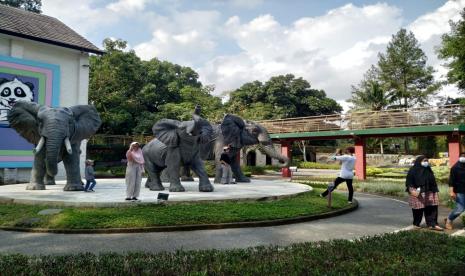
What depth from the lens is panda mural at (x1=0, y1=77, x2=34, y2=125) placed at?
62.7 feet

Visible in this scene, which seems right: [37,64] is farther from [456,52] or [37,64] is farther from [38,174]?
[456,52]

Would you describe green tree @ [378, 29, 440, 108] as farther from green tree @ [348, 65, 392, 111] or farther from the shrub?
the shrub

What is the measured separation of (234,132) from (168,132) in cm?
494

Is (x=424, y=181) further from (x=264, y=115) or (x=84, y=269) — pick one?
(x=264, y=115)

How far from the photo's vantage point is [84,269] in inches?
187

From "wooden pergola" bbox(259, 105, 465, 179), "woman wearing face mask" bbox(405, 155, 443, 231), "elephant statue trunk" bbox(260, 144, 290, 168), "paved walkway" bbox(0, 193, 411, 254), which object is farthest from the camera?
"wooden pergola" bbox(259, 105, 465, 179)

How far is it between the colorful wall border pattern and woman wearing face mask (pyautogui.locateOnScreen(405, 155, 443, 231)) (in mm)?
18011

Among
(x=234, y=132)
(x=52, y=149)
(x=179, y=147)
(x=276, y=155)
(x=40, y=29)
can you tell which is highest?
(x=40, y=29)

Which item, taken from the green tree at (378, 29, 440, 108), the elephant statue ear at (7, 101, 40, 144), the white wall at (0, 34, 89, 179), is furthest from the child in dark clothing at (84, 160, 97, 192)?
the green tree at (378, 29, 440, 108)

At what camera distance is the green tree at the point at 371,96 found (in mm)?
49375

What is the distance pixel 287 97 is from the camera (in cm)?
5422

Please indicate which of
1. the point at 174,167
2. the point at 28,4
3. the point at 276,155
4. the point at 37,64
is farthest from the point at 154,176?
the point at 28,4

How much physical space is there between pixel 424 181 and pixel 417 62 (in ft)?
167

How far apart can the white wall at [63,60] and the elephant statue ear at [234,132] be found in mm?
10342
